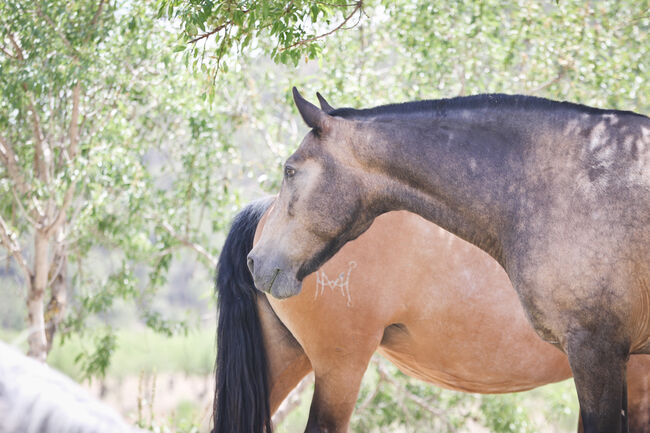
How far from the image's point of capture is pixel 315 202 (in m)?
3.03

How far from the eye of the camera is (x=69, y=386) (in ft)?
3.59

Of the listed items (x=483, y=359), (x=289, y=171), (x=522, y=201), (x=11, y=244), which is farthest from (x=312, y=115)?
(x=11, y=244)

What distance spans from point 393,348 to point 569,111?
72.4 inches

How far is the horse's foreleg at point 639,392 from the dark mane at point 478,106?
1742 mm

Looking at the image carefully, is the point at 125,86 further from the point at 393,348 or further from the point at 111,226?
the point at 393,348

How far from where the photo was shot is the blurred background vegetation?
5707 millimetres

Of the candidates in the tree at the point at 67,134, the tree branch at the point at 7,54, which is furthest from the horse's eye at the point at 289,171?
the tree branch at the point at 7,54

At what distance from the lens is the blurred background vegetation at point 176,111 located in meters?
5.71

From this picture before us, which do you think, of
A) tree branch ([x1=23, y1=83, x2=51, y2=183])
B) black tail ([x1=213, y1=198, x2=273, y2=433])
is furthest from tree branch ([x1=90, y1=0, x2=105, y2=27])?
black tail ([x1=213, y1=198, x2=273, y2=433])

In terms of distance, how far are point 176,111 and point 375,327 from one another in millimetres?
Result: 3851

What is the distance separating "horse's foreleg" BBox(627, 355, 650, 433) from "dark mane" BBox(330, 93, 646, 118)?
5.72ft

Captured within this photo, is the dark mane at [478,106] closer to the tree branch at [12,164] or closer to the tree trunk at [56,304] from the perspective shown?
the tree branch at [12,164]

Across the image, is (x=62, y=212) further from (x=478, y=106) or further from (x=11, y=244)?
(x=478, y=106)

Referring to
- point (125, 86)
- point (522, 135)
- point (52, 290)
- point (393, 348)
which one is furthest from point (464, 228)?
point (52, 290)
